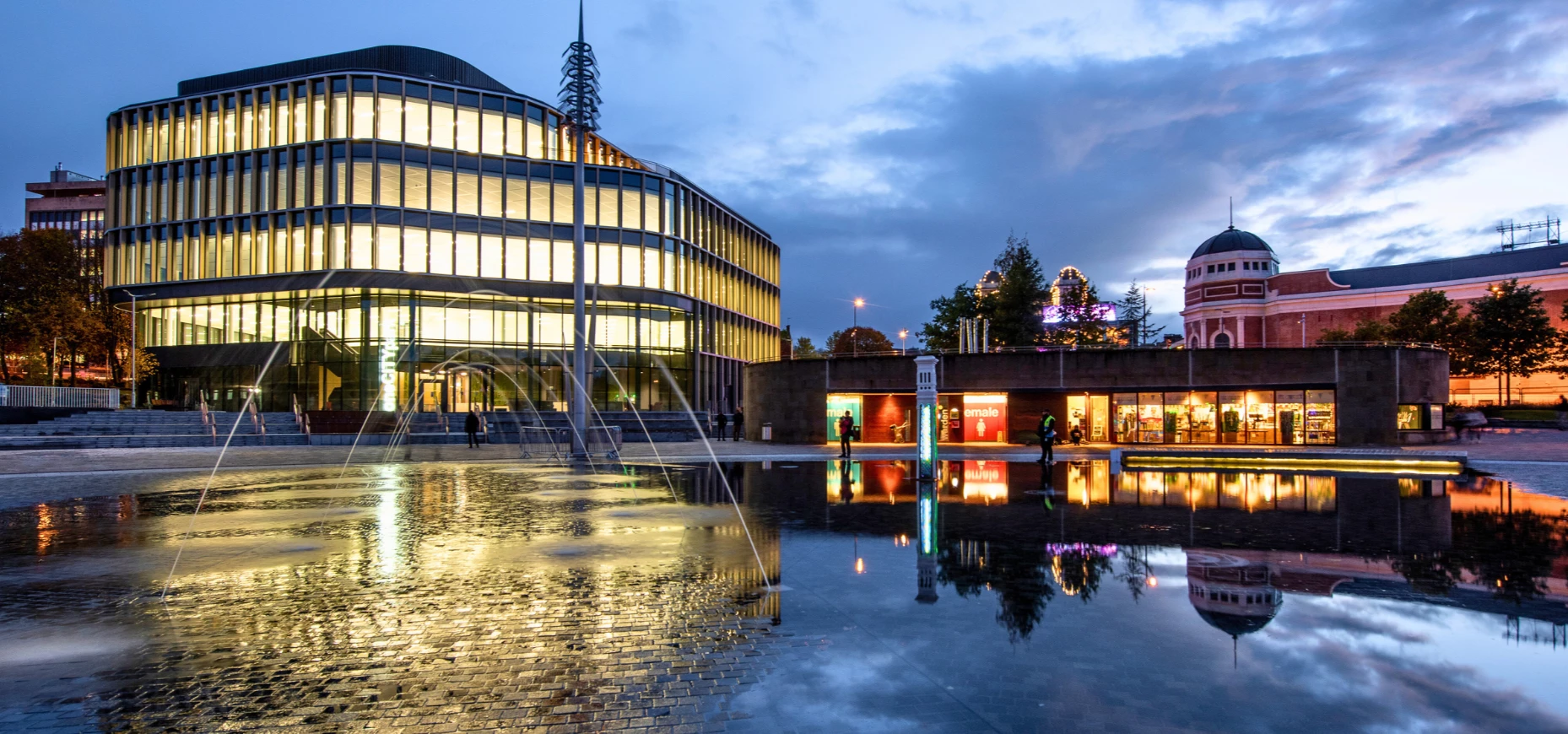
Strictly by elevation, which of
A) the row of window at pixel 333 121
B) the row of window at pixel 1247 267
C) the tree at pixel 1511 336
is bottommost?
the tree at pixel 1511 336

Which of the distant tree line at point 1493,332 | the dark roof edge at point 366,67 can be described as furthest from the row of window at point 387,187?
the distant tree line at point 1493,332

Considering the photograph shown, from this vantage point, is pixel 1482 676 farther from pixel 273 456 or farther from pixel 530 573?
pixel 273 456

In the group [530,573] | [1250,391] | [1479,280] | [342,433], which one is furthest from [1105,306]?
[530,573]

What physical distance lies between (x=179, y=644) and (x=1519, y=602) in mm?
12114

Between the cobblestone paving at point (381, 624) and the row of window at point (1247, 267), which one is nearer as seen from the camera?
the cobblestone paving at point (381, 624)

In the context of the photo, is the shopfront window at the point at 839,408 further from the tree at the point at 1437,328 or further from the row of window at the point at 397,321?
the tree at the point at 1437,328

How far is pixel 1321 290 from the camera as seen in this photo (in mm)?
89250

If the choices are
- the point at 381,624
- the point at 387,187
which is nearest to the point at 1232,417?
the point at 381,624

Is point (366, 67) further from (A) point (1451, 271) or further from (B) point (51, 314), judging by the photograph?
(A) point (1451, 271)

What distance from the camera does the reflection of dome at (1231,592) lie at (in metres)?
Answer: 7.50

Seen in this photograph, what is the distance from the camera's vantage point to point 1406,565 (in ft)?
33.0

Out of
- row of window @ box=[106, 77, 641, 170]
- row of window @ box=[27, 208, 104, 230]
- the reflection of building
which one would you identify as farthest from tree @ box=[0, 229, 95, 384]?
row of window @ box=[27, 208, 104, 230]

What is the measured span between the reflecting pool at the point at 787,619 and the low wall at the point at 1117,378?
2240 centimetres

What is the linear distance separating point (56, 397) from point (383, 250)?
1846 centimetres
